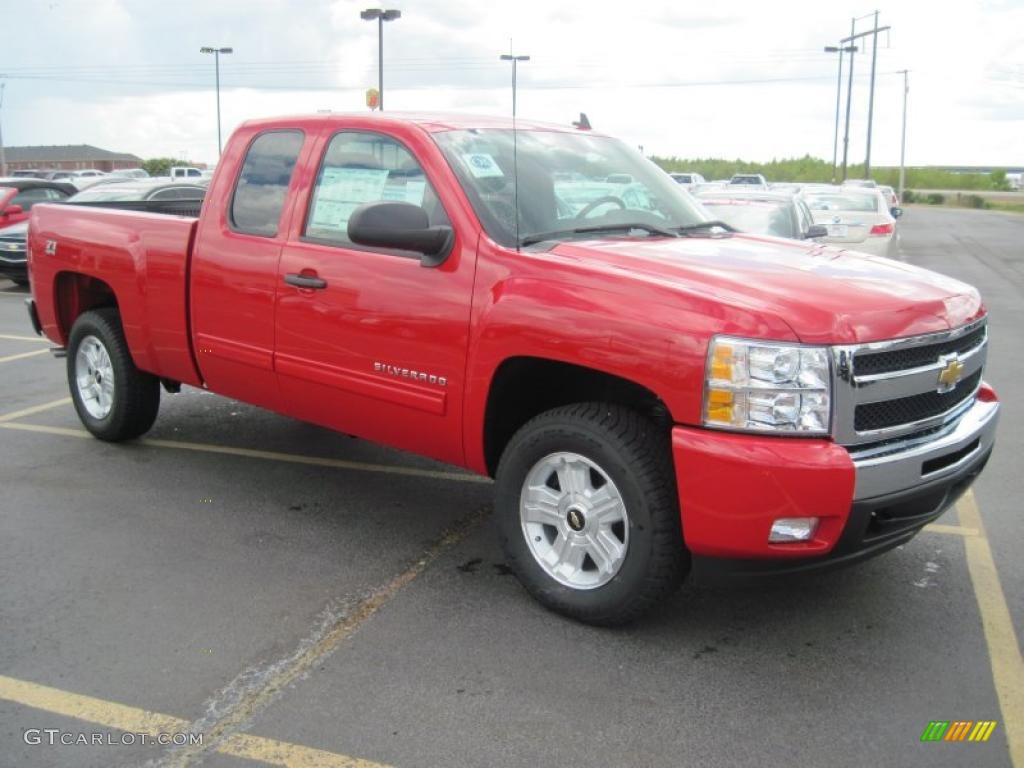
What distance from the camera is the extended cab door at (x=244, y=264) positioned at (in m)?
5.06

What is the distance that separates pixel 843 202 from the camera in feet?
53.1

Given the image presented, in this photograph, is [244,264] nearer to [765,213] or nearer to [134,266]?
[134,266]

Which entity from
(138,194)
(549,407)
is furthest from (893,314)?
(138,194)

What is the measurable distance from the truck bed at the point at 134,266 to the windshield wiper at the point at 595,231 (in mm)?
2159

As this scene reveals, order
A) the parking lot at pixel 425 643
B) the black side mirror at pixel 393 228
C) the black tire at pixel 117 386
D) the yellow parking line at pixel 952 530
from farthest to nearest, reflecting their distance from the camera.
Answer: the black tire at pixel 117 386
the yellow parking line at pixel 952 530
the black side mirror at pixel 393 228
the parking lot at pixel 425 643

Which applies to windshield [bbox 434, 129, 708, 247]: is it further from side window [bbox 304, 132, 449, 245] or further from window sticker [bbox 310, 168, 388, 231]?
window sticker [bbox 310, 168, 388, 231]

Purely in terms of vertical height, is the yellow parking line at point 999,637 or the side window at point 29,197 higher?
the side window at point 29,197

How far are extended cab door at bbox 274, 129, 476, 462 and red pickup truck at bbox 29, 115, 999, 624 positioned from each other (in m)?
0.01

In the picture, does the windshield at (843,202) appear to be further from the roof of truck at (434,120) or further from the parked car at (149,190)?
the roof of truck at (434,120)

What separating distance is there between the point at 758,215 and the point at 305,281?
20.9 ft

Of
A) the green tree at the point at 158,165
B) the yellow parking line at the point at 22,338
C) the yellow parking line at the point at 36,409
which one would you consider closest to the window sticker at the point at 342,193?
the yellow parking line at the point at 36,409

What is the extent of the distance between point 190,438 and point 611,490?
3.86m

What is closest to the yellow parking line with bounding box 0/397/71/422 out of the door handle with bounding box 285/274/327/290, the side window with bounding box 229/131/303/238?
the side window with bounding box 229/131/303/238

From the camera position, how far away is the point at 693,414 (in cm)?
348
